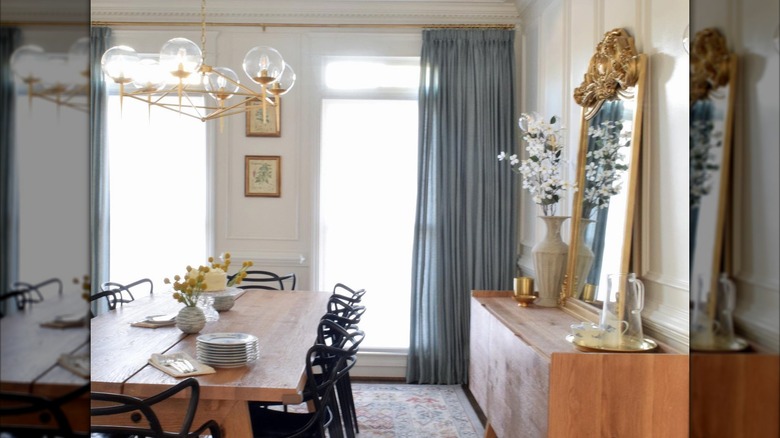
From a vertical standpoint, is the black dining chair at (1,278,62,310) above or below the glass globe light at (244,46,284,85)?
below

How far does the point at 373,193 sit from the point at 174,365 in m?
3.14

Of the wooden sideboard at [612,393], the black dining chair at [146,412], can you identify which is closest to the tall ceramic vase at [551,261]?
the wooden sideboard at [612,393]

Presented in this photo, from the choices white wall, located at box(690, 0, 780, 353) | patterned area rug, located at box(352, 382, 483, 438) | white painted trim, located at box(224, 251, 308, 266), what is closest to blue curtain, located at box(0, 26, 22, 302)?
white wall, located at box(690, 0, 780, 353)

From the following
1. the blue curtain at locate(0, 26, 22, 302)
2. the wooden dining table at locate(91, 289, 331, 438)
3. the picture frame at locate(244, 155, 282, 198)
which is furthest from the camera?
the picture frame at locate(244, 155, 282, 198)

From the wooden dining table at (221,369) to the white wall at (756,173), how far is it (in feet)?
6.40

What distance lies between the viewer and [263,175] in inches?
210

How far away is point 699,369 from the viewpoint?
0.39 metres

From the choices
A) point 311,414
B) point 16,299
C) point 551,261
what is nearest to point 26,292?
point 16,299

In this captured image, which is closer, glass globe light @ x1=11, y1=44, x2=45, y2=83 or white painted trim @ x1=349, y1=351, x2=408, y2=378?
glass globe light @ x1=11, y1=44, x2=45, y2=83

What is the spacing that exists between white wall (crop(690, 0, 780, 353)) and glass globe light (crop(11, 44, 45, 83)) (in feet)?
1.05

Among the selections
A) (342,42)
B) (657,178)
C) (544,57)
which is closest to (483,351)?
(657,178)

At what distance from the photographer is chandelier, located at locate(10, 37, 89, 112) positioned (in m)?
0.25

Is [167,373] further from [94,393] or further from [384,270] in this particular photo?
[384,270]

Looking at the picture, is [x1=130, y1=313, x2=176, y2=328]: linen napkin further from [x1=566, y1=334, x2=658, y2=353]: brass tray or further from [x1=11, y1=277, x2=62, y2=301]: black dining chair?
[x1=11, y1=277, x2=62, y2=301]: black dining chair
